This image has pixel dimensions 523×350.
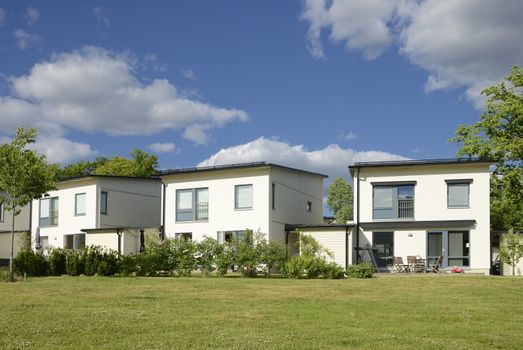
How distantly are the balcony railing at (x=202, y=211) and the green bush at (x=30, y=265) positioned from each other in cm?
1025

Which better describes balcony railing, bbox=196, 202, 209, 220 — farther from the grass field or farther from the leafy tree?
the grass field

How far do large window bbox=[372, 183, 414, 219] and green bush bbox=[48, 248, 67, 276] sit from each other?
53.7 ft

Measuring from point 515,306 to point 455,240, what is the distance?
1842 cm

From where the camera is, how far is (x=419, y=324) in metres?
13.6

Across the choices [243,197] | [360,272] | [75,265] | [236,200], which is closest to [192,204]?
[236,200]

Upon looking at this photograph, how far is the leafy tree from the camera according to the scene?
3281 centimetres

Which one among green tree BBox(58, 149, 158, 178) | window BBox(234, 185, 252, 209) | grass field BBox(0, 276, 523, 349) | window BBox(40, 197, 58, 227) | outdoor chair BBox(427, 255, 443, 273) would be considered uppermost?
green tree BBox(58, 149, 158, 178)

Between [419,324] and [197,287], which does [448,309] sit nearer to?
[419,324]

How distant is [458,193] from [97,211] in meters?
22.7

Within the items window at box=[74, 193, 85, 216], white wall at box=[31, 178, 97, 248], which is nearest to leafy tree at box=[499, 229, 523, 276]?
white wall at box=[31, 178, 97, 248]

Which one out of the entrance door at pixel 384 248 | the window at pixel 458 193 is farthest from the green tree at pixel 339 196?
the window at pixel 458 193

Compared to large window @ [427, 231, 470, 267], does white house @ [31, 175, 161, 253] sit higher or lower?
higher

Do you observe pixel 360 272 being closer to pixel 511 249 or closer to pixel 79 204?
pixel 511 249

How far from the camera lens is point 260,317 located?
14.3 m
